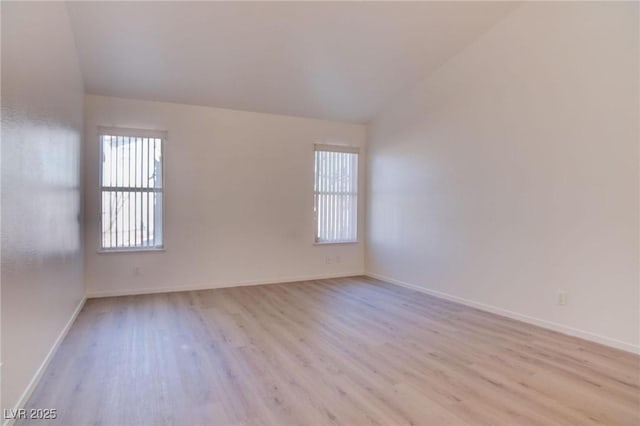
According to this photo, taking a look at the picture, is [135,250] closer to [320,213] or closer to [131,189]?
[131,189]

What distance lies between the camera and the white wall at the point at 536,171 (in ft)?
10.4

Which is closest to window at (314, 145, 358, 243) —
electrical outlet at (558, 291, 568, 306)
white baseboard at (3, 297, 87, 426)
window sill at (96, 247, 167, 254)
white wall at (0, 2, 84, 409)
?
window sill at (96, 247, 167, 254)

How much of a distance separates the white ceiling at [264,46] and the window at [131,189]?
61 cm

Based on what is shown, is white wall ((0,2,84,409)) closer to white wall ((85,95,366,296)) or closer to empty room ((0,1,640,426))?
empty room ((0,1,640,426))

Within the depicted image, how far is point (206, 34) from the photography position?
12.5 ft

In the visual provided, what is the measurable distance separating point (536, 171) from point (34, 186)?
4.27 m

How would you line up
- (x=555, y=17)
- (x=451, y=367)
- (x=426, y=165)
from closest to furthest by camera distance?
(x=451, y=367), (x=555, y=17), (x=426, y=165)

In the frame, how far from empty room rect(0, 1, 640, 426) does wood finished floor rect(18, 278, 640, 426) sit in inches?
0.8

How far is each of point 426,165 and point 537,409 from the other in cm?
349

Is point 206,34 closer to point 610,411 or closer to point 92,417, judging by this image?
point 92,417

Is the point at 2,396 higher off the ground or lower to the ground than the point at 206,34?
lower

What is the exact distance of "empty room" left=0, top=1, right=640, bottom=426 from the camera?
2.26 meters

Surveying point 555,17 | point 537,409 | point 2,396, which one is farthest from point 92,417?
point 555,17

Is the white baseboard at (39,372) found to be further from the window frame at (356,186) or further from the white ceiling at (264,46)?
the window frame at (356,186)
